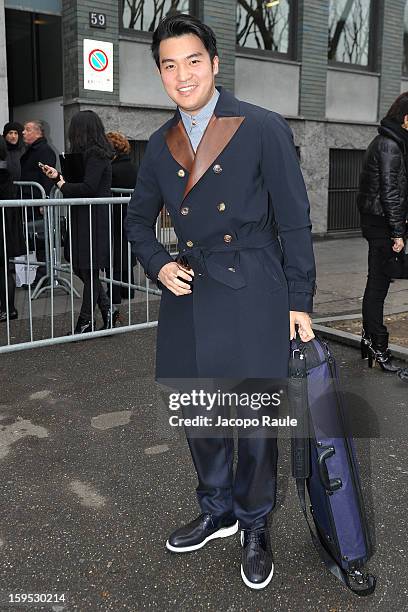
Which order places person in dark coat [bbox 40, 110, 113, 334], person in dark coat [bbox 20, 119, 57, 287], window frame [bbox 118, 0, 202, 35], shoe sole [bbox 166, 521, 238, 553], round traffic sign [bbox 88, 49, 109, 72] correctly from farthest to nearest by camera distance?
1. window frame [bbox 118, 0, 202, 35]
2. round traffic sign [bbox 88, 49, 109, 72]
3. person in dark coat [bbox 20, 119, 57, 287]
4. person in dark coat [bbox 40, 110, 113, 334]
5. shoe sole [bbox 166, 521, 238, 553]

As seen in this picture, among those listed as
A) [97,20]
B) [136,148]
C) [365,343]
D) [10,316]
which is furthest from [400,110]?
[136,148]

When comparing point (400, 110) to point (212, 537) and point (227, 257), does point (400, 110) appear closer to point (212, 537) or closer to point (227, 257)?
point (227, 257)

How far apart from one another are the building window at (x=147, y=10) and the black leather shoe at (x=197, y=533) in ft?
33.2

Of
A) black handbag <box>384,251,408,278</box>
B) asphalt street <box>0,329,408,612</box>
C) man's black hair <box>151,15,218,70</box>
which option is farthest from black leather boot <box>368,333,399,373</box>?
man's black hair <box>151,15,218,70</box>

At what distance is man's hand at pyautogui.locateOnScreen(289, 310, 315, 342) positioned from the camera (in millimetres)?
2365

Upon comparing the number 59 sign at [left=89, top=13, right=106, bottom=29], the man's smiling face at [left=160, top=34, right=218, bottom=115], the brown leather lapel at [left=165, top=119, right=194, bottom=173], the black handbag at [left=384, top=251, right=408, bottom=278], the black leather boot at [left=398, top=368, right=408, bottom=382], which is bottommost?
the black leather boot at [left=398, top=368, right=408, bottom=382]

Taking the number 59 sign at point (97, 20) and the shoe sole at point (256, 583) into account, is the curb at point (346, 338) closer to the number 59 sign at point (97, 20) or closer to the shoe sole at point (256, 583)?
the shoe sole at point (256, 583)

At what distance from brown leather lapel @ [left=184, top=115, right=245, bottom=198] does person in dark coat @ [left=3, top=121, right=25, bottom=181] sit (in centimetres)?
604

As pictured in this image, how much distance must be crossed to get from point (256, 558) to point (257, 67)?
11616 mm

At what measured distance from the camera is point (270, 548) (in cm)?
265

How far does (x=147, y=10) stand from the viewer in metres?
11.3

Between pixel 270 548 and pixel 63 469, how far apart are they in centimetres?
131

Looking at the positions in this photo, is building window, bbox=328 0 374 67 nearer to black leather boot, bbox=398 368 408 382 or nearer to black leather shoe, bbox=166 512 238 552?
black leather boot, bbox=398 368 408 382

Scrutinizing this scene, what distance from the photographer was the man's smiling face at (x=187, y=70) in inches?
88.4
